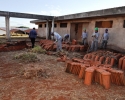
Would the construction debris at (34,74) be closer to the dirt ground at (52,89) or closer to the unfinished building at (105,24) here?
the dirt ground at (52,89)

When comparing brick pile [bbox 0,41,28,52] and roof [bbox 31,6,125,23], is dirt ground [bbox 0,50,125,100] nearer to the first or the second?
brick pile [bbox 0,41,28,52]

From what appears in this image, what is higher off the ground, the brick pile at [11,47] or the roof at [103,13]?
the roof at [103,13]

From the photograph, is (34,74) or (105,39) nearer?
(34,74)

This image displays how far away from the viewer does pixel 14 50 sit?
8.45 m

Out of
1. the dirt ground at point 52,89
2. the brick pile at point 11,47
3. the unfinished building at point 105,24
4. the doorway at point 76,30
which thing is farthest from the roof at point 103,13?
the dirt ground at point 52,89

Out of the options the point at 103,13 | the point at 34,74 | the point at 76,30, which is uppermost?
the point at 103,13

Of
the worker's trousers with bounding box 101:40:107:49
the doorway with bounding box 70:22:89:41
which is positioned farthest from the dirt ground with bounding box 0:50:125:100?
the doorway with bounding box 70:22:89:41

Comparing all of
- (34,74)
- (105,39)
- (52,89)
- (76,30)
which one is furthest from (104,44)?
(52,89)

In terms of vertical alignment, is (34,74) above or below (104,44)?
below

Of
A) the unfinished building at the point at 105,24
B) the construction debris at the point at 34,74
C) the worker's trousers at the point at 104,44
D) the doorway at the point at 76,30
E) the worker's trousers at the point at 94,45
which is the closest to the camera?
the construction debris at the point at 34,74

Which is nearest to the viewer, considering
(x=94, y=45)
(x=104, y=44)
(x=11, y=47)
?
(x=11, y=47)

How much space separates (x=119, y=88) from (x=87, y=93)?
3.50ft

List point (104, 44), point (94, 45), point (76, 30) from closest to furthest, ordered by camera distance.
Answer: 1. point (94, 45)
2. point (104, 44)
3. point (76, 30)

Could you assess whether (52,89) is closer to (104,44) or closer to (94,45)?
(94,45)
